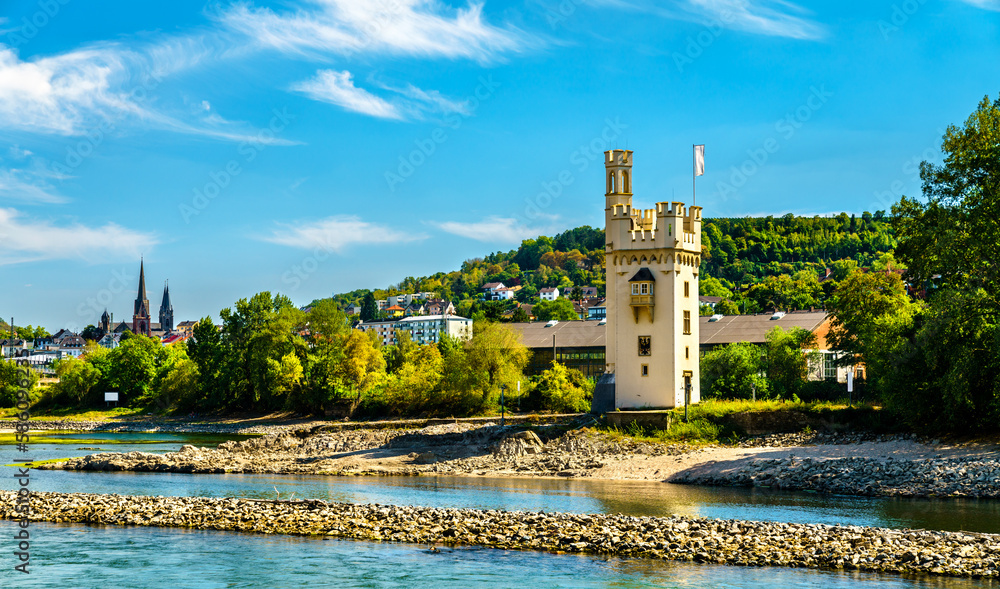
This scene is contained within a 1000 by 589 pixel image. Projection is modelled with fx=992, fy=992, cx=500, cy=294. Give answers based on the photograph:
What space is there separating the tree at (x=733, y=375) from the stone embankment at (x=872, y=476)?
19.8 meters

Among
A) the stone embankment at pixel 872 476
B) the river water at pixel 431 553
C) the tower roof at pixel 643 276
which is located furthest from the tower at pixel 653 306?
the river water at pixel 431 553

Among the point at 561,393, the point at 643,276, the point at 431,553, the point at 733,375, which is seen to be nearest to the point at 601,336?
the point at 561,393

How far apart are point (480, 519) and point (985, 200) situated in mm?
24877

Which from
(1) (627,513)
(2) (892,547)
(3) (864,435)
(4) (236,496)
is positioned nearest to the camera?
(2) (892,547)

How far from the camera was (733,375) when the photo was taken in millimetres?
61969

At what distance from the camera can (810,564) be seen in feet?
72.8

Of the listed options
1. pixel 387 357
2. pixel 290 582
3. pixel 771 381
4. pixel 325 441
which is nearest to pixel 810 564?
pixel 290 582

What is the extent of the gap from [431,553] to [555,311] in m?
144

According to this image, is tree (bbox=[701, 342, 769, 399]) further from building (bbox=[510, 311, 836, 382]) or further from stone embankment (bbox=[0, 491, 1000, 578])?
stone embankment (bbox=[0, 491, 1000, 578])

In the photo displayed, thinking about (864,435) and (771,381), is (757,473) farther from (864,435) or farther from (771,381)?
(771,381)

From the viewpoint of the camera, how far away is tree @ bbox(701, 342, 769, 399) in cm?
6038

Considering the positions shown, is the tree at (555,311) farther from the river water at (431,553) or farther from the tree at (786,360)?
the river water at (431,553)

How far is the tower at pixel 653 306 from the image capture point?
5062cm

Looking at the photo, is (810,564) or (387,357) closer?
(810,564)
